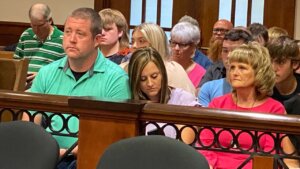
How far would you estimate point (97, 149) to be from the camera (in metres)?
2.45

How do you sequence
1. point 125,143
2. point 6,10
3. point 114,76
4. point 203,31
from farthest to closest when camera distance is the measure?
point 6,10 < point 203,31 < point 114,76 < point 125,143

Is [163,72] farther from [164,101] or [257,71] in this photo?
[257,71]

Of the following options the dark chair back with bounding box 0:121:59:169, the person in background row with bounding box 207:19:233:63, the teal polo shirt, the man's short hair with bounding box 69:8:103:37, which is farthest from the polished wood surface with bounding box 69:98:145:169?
the person in background row with bounding box 207:19:233:63

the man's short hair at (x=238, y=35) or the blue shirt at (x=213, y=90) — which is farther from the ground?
the man's short hair at (x=238, y=35)

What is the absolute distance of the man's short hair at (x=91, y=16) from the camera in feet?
10.1

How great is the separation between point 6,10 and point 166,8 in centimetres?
224

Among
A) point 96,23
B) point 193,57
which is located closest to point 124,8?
point 193,57

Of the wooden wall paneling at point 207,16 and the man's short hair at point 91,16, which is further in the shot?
the wooden wall paneling at point 207,16

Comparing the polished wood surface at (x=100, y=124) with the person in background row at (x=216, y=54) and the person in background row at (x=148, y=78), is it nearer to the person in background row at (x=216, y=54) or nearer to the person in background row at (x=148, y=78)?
the person in background row at (x=148, y=78)

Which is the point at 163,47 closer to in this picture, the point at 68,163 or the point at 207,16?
the point at 68,163

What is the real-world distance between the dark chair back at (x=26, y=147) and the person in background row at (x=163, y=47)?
1.56m

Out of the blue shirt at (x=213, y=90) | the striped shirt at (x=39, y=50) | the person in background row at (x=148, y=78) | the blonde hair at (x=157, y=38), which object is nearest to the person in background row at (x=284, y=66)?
the blue shirt at (x=213, y=90)

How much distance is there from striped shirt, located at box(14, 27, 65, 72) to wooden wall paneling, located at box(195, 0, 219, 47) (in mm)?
2431

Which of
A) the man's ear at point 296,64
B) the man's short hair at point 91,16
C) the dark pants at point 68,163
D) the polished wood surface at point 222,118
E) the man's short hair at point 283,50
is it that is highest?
the man's short hair at point 91,16
